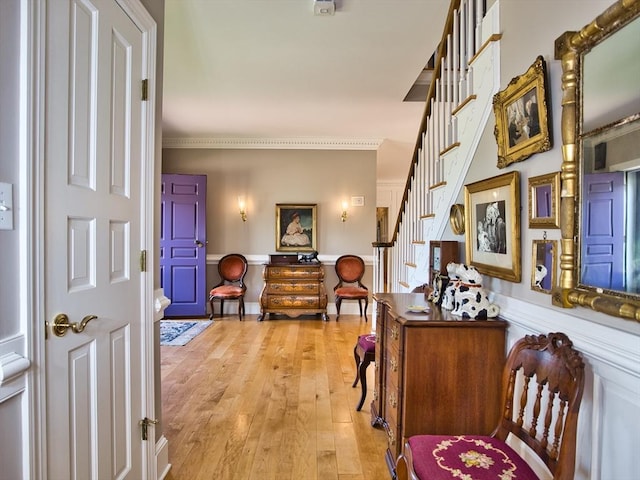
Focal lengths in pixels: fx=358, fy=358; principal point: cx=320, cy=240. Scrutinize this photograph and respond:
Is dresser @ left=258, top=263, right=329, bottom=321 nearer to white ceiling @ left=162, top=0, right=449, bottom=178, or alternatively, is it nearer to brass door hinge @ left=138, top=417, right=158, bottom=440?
white ceiling @ left=162, top=0, right=449, bottom=178

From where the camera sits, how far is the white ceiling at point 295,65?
2.51m

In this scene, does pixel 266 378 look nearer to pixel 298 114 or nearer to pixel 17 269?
pixel 17 269

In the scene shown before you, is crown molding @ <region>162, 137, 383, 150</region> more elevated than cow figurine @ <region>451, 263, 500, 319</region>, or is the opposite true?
crown molding @ <region>162, 137, 383, 150</region>

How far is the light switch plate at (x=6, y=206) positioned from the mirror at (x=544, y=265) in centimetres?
169

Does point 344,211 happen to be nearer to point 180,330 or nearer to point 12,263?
point 180,330

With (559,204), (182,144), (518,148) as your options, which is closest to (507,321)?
(559,204)

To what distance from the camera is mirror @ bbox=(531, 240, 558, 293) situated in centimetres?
131

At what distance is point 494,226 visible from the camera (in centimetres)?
171

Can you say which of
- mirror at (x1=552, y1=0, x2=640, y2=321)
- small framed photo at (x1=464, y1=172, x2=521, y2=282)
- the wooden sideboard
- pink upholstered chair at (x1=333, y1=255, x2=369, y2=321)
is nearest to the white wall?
the wooden sideboard

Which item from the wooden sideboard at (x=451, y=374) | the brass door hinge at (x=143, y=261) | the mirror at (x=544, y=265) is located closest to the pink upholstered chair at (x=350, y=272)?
the wooden sideboard at (x=451, y=374)

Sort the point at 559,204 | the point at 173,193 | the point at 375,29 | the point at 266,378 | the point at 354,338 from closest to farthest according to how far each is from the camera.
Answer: the point at 559,204
the point at 375,29
the point at 266,378
the point at 354,338
the point at 173,193

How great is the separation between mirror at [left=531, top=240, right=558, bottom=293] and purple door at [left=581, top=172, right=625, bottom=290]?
0.18 meters

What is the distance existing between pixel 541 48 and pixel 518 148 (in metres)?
0.38

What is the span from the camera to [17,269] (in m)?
0.95
